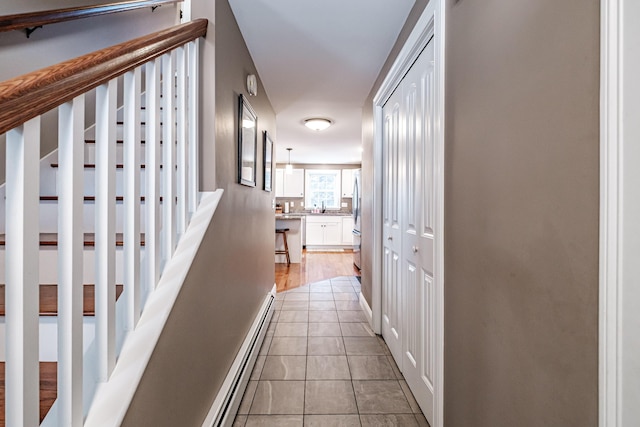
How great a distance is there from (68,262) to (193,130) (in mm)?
793

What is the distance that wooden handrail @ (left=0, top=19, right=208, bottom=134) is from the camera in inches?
18.4

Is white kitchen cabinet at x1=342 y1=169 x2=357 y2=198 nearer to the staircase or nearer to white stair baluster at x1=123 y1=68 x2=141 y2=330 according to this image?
the staircase

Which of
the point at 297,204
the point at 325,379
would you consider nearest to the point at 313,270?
the point at 325,379

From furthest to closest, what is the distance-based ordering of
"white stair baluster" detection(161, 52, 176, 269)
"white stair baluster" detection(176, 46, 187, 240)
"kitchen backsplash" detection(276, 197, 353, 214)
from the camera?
"kitchen backsplash" detection(276, 197, 353, 214)
"white stair baluster" detection(176, 46, 187, 240)
"white stair baluster" detection(161, 52, 176, 269)

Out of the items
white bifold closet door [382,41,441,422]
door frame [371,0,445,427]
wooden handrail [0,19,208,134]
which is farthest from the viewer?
white bifold closet door [382,41,441,422]

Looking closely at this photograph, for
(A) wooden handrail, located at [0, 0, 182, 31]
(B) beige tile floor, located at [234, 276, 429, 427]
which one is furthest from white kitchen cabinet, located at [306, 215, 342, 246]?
(A) wooden handrail, located at [0, 0, 182, 31]

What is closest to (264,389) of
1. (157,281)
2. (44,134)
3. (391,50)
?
(157,281)

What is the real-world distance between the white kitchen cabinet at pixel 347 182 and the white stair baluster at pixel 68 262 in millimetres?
7634

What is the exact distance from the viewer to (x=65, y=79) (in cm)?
58

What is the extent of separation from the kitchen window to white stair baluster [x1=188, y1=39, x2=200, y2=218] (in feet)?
22.6

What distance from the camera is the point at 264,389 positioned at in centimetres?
185

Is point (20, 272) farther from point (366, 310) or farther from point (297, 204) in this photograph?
point (297, 204)

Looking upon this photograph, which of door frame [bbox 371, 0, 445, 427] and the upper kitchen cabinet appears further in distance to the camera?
the upper kitchen cabinet

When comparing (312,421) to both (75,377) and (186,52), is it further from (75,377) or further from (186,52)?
(186,52)
